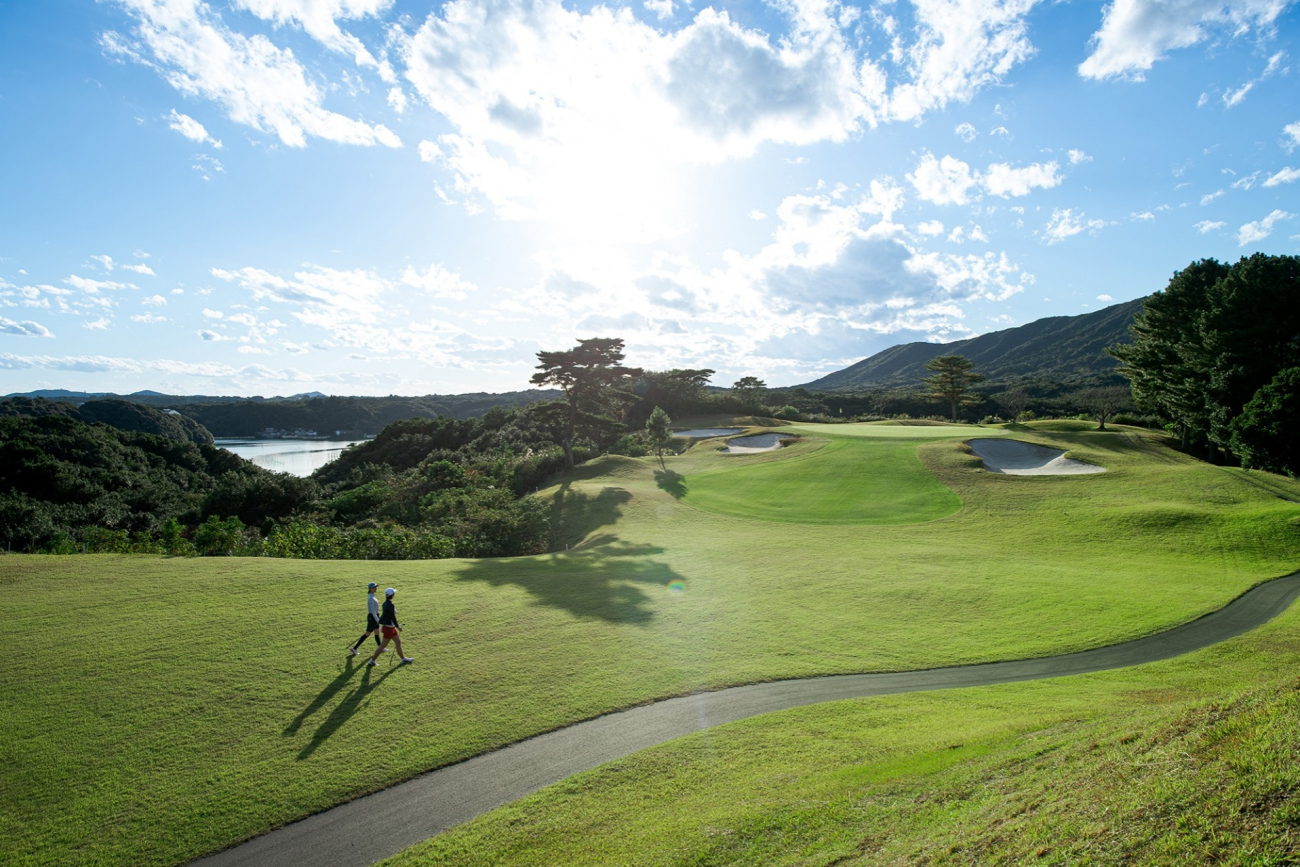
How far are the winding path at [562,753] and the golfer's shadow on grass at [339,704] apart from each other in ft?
5.34

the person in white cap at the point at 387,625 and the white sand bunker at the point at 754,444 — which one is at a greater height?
the white sand bunker at the point at 754,444

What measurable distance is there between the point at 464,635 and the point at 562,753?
195 inches

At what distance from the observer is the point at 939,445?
37125mm

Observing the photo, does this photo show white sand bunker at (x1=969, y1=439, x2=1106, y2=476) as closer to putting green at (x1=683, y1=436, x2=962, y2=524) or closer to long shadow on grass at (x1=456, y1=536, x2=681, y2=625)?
putting green at (x1=683, y1=436, x2=962, y2=524)

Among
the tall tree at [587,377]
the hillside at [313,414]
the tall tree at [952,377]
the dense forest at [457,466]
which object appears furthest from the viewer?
the hillside at [313,414]

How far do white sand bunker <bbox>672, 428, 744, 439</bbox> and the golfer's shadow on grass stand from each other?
47.4 metres

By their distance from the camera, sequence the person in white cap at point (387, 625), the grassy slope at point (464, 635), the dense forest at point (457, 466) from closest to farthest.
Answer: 1. the grassy slope at point (464, 635)
2. the person in white cap at point (387, 625)
3. the dense forest at point (457, 466)

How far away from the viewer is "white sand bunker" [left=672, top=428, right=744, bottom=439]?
5753 cm

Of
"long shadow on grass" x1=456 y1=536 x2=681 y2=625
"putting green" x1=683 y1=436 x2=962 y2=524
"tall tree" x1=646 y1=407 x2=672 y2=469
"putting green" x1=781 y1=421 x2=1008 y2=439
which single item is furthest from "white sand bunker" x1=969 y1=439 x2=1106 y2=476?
"long shadow on grass" x1=456 y1=536 x2=681 y2=625

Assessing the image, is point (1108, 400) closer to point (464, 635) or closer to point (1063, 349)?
point (464, 635)

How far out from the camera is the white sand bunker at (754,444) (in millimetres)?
46125

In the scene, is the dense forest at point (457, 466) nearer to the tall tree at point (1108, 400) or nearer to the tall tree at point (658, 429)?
the tall tree at point (658, 429)

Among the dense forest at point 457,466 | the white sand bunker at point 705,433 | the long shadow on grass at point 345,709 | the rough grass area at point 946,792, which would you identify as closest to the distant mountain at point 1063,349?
the white sand bunker at point 705,433

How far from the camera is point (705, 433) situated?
5962 cm
